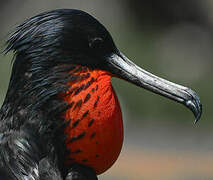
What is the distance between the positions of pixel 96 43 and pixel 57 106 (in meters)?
0.31

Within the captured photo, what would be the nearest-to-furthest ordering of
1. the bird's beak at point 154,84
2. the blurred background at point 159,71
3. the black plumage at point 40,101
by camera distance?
the black plumage at point 40,101, the bird's beak at point 154,84, the blurred background at point 159,71

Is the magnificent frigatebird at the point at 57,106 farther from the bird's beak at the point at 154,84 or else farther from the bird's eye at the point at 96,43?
the bird's beak at the point at 154,84

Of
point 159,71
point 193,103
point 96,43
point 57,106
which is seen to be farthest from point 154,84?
point 159,71

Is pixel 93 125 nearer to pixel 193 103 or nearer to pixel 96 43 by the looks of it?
pixel 96 43

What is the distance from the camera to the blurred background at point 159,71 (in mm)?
9055

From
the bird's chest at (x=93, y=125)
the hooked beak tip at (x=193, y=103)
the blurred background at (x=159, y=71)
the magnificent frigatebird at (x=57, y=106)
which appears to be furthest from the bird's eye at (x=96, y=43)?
the blurred background at (x=159, y=71)

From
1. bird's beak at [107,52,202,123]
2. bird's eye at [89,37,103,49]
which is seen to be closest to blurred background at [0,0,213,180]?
bird's beak at [107,52,202,123]

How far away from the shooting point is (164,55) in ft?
39.8

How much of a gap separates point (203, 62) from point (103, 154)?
947cm

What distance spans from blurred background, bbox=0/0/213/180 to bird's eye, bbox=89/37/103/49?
515 cm

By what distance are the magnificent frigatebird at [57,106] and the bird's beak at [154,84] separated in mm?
101

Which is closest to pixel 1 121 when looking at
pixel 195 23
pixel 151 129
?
pixel 151 129

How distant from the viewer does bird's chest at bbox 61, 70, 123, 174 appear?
9.62 ft

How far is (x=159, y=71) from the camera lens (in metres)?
11.6
